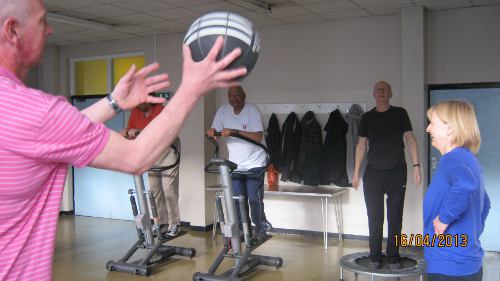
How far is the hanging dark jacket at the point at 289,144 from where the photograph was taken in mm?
6168

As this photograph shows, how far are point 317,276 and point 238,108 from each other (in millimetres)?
1819

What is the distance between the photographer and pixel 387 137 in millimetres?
4621

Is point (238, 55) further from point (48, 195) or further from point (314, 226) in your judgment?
point (314, 226)

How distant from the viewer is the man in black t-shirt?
4.57 meters

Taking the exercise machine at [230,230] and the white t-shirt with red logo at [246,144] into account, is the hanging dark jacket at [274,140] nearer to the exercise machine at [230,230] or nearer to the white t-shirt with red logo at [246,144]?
the white t-shirt with red logo at [246,144]

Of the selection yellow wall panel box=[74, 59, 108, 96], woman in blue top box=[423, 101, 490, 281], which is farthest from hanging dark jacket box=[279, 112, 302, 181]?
woman in blue top box=[423, 101, 490, 281]

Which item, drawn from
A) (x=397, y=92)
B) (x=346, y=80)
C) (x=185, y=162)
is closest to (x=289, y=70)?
(x=346, y=80)

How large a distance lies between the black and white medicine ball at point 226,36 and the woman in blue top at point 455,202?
1.22 m

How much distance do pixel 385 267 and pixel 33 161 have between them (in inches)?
151

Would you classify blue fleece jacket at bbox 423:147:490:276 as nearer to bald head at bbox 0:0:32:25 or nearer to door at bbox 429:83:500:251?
bald head at bbox 0:0:32:25

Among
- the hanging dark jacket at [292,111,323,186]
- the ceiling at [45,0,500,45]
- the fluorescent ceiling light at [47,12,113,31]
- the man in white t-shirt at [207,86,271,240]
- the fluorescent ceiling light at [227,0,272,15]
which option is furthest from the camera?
the hanging dark jacket at [292,111,323,186]

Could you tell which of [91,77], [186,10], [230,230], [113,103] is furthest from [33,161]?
[91,77]

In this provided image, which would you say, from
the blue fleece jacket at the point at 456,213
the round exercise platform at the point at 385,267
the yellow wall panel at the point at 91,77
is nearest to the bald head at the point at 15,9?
the blue fleece jacket at the point at 456,213

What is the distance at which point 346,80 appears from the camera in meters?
6.09
